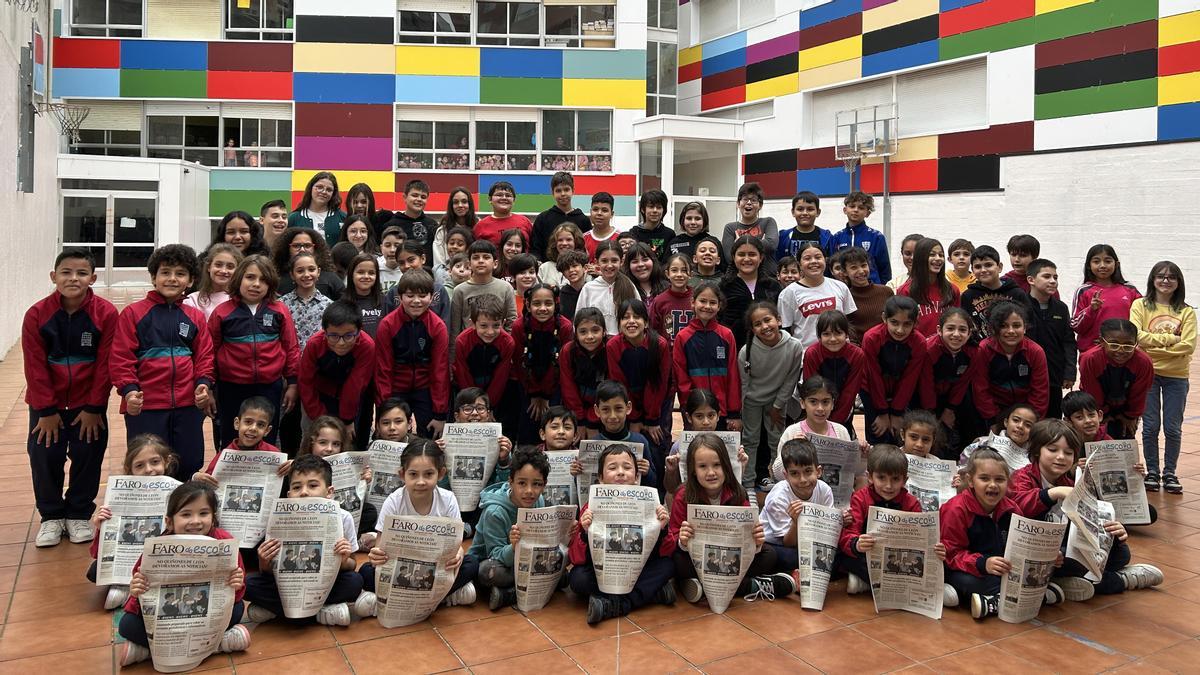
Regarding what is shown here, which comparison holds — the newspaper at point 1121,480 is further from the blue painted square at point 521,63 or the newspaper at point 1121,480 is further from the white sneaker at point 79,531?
the blue painted square at point 521,63

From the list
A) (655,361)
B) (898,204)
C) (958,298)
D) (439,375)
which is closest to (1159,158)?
(898,204)

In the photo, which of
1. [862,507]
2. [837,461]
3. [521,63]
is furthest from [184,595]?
[521,63]

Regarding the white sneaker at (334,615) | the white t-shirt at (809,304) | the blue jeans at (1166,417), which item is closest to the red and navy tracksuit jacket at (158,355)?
the white sneaker at (334,615)

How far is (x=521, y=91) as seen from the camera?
71.6ft

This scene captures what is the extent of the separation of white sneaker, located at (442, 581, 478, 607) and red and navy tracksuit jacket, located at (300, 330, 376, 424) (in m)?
1.61

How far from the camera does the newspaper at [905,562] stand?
12.4 feet

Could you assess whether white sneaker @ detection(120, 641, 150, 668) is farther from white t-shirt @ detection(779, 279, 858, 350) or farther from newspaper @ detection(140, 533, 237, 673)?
white t-shirt @ detection(779, 279, 858, 350)

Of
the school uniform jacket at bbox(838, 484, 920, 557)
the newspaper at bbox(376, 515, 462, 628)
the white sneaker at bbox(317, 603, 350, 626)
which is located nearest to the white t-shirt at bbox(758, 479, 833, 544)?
the school uniform jacket at bbox(838, 484, 920, 557)

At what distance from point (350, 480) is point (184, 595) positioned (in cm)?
125

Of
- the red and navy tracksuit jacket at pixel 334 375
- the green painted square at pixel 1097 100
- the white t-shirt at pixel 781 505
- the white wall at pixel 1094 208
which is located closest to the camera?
the white t-shirt at pixel 781 505

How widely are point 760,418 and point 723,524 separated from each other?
1891mm

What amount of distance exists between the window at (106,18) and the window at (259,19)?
7.28 feet

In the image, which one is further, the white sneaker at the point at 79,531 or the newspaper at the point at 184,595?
the white sneaker at the point at 79,531

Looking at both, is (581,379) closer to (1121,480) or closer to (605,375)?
(605,375)
